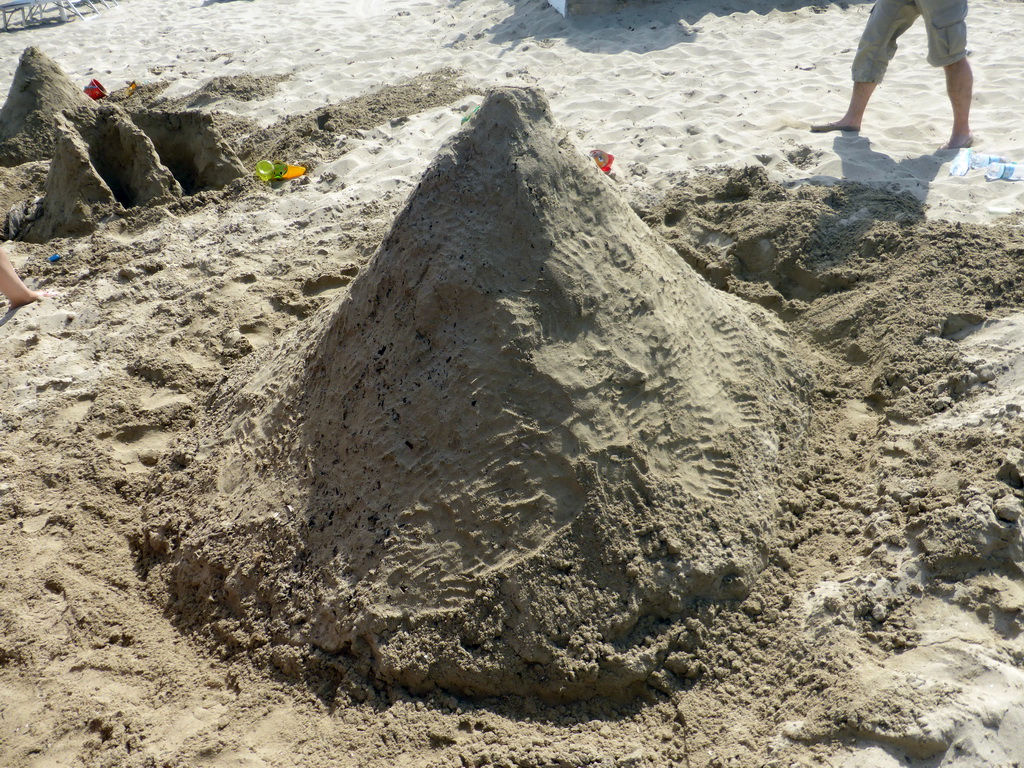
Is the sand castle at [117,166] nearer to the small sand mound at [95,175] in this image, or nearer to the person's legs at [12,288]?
the small sand mound at [95,175]

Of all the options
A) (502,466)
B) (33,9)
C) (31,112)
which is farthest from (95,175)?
(33,9)

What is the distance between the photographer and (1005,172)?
4016mm

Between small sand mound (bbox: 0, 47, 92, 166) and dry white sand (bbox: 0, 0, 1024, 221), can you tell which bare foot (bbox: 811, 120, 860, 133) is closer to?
dry white sand (bbox: 0, 0, 1024, 221)

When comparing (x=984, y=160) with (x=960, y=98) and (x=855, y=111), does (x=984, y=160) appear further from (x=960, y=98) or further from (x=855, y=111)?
(x=855, y=111)

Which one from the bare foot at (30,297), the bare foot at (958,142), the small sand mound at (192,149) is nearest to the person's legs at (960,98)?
the bare foot at (958,142)

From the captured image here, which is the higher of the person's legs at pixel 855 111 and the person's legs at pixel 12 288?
the person's legs at pixel 855 111

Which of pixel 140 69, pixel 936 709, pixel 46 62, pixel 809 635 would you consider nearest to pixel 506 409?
pixel 809 635

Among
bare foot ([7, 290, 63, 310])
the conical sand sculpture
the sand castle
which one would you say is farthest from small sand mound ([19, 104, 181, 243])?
the conical sand sculpture

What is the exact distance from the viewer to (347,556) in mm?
2217

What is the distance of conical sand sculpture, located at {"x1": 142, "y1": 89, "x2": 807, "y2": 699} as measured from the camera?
2041 mm

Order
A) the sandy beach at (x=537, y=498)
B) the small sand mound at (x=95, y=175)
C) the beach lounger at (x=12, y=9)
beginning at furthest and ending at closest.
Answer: the beach lounger at (x=12, y=9), the small sand mound at (x=95, y=175), the sandy beach at (x=537, y=498)

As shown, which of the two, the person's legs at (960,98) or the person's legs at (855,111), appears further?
the person's legs at (855,111)

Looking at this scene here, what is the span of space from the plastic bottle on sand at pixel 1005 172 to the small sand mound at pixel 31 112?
6403 millimetres

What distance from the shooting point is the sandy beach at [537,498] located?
6.40 ft
